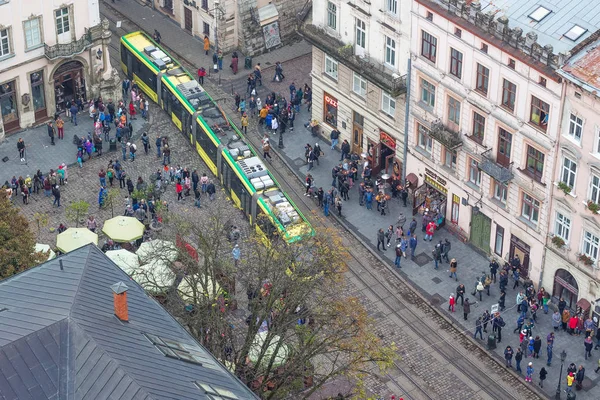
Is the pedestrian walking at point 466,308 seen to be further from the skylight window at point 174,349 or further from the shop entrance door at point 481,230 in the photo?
the skylight window at point 174,349

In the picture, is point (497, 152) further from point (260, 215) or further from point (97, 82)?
point (97, 82)

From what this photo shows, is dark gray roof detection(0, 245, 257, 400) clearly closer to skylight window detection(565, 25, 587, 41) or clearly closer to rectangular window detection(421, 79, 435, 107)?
skylight window detection(565, 25, 587, 41)

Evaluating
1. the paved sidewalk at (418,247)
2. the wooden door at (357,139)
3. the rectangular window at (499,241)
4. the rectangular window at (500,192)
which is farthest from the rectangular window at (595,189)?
the wooden door at (357,139)

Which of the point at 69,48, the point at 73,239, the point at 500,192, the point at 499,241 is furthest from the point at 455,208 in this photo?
the point at 69,48

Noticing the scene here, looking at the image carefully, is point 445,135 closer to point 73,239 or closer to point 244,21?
point 73,239

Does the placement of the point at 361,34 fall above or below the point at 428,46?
below

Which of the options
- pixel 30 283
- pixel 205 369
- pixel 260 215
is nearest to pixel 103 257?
pixel 30 283
